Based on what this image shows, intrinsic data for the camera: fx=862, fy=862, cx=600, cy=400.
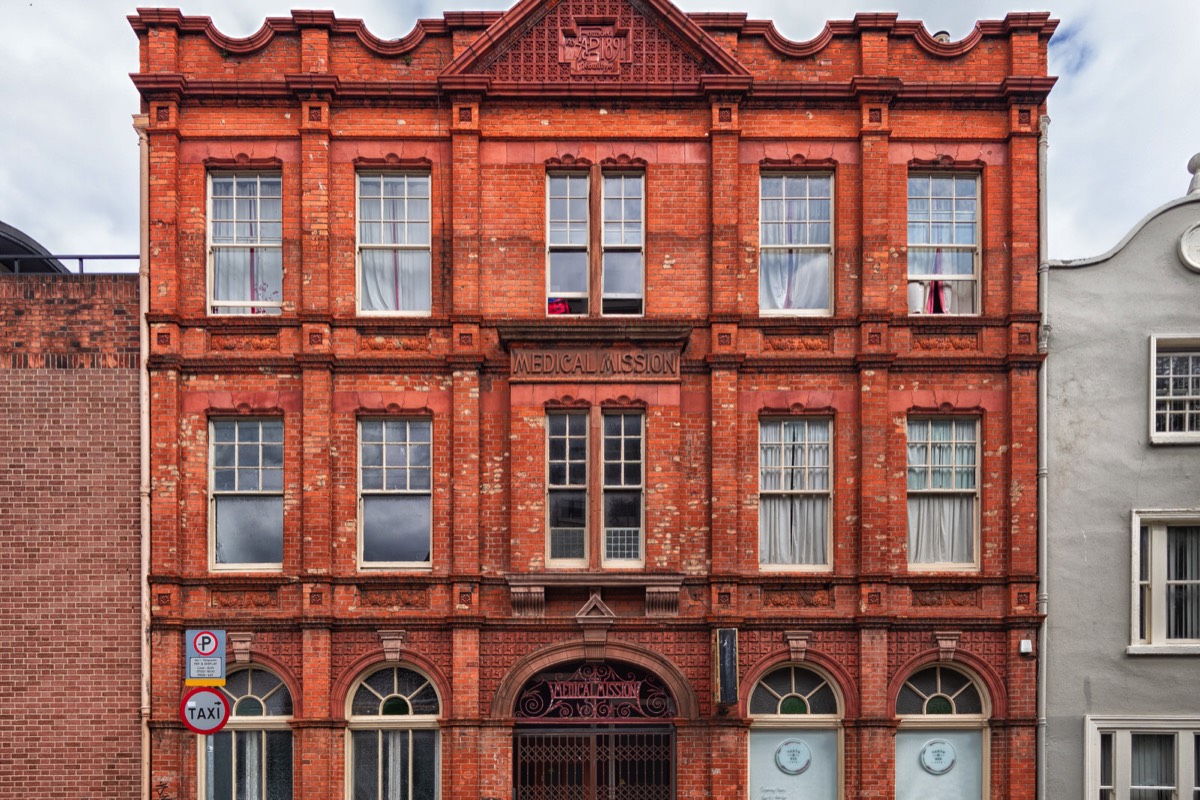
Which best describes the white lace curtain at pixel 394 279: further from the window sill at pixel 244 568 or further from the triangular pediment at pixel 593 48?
the window sill at pixel 244 568

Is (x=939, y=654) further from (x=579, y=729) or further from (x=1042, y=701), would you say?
(x=579, y=729)

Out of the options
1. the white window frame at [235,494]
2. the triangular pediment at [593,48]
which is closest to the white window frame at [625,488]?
the white window frame at [235,494]

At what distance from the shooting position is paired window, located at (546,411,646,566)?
43.4 ft

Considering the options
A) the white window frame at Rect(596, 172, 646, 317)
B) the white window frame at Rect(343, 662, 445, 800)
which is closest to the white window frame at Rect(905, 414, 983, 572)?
the white window frame at Rect(596, 172, 646, 317)

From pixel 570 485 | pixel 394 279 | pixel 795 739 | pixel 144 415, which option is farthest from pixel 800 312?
pixel 144 415

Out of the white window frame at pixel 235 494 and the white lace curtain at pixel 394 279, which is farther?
the white lace curtain at pixel 394 279

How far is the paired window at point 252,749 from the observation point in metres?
13.1

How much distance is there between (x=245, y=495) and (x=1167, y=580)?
Answer: 562 inches

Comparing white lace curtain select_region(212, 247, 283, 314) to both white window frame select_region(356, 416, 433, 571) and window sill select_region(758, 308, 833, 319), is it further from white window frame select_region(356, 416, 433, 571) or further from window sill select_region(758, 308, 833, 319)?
window sill select_region(758, 308, 833, 319)

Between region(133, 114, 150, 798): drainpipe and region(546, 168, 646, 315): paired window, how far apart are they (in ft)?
20.5

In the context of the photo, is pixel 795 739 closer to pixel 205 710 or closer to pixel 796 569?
pixel 796 569

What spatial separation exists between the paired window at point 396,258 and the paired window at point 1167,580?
38.3 feet

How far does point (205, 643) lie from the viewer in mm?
12750

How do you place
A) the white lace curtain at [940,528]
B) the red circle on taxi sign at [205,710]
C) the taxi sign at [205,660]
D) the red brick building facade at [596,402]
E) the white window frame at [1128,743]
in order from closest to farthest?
the red circle on taxi sign at [205,710] → the taxi sign at [205,660] → the white window frame at [1128,743] → the red brick building facade at [596,402] → the white lace curtain at [940,528]
